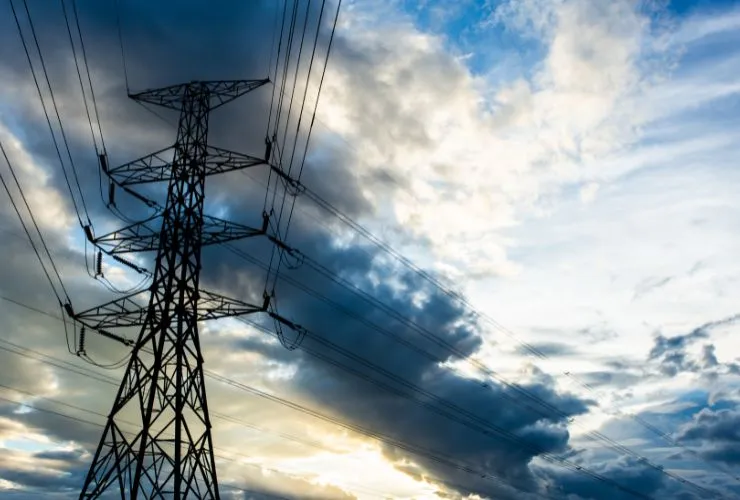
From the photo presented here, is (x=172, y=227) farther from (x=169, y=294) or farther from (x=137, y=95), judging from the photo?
(x=137, y=95)

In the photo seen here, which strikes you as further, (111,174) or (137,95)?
(137,95)

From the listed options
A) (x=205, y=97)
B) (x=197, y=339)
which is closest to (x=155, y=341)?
(x=197, y=339)

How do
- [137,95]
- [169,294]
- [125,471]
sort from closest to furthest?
[125,471]
[169,294]
[137,95]

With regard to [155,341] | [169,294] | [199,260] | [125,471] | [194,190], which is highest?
[194,190]

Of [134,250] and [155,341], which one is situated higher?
[134,250]

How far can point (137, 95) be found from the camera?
3366 centimetres

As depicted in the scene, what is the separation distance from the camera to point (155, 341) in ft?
Result: 93.7

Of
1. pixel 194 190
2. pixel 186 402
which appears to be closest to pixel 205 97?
pixel 194 190

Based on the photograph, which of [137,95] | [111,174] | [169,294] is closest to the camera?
[169,294]

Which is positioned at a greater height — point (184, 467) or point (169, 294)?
point (169, 294)

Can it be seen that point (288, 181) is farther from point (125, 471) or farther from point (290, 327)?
point (125, 471)

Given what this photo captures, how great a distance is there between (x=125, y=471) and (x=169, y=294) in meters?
7.21

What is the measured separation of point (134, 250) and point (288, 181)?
25.6 feet

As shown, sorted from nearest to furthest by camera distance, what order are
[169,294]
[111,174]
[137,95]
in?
1. [169,294]
2. [111,174]
3. [137,95]
